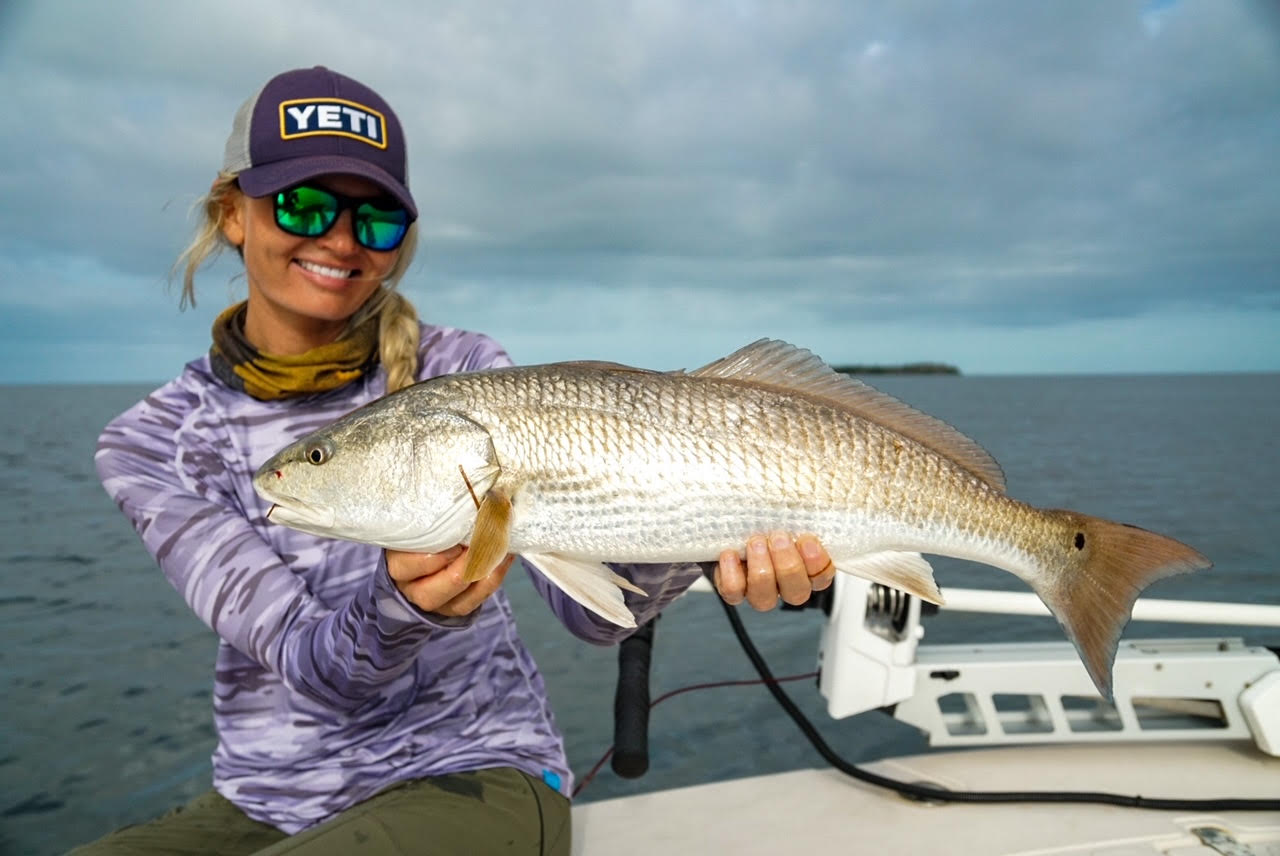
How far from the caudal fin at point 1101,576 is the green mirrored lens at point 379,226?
2386 mm

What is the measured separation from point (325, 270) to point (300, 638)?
4.25 feet

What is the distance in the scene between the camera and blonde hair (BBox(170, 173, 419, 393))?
10.1ft

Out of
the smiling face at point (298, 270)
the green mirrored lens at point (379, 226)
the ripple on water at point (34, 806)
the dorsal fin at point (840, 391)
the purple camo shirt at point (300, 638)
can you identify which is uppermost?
the green mirrored lens at point (379, 226)

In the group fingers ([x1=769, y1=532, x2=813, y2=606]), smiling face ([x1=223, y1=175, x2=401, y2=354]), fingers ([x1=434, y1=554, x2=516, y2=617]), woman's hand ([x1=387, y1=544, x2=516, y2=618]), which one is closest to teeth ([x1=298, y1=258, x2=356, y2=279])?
smiling face ([x1=223, y1=175, x2=401, y2=354])

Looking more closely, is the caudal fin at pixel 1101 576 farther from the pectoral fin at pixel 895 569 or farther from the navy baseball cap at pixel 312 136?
the navy baseball cap at pixel 312 136

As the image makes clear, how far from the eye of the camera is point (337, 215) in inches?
113

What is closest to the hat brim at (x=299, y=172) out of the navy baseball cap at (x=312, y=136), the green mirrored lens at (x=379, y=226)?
the navy baseball cap at (x=312, y=136)

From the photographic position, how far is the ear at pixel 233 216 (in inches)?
122

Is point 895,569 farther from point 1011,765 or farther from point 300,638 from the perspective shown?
point 1011,765

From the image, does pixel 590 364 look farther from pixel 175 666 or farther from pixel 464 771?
pixel 175 666

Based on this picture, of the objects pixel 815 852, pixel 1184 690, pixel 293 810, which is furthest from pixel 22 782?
pixel 1184 690

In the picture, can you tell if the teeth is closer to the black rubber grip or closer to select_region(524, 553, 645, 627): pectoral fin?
select_region(524, 553, 645, 627): pectoral fin

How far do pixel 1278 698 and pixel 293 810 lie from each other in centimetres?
416

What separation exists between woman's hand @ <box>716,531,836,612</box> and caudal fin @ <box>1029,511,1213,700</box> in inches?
27.4
